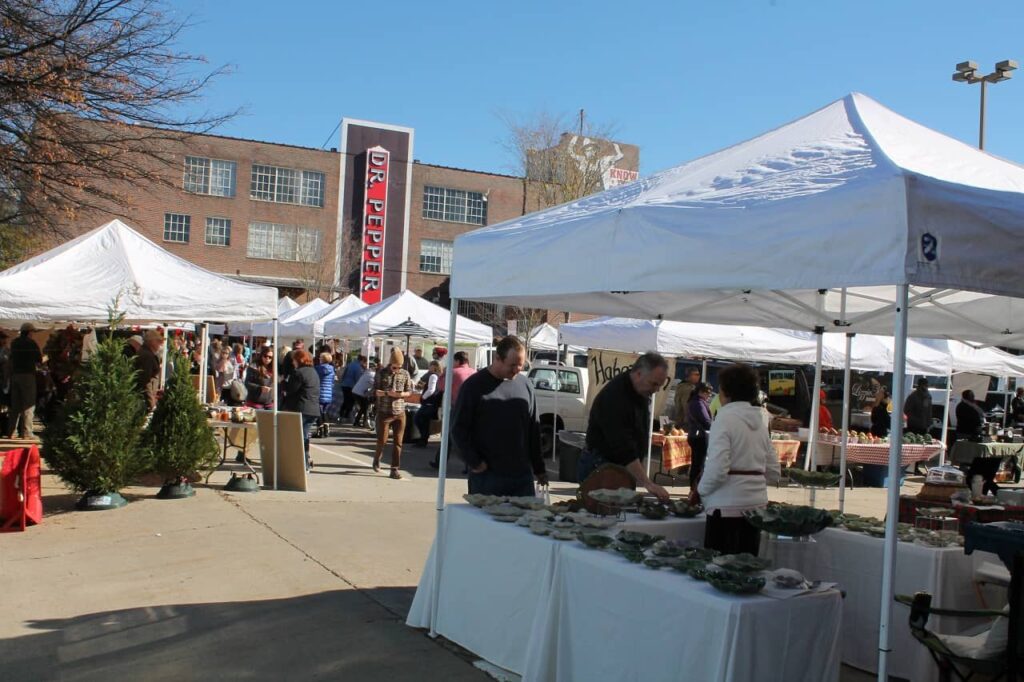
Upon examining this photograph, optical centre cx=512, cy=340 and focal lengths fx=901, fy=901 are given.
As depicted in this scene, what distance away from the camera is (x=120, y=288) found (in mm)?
10383

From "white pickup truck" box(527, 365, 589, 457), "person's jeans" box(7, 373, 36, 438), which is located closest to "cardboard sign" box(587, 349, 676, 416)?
"white pickup truck" box(527, 365, 589, 457)

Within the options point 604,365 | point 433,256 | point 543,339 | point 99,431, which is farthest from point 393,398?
point 433,256

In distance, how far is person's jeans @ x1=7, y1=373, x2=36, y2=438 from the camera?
14344mm

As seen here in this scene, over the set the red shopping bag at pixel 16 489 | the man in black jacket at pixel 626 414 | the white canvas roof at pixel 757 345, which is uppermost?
the white canvas roof at pixel 757 345

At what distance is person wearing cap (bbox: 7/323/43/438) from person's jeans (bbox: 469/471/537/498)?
1091 cm

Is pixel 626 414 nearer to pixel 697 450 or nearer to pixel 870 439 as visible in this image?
pixel 697 450

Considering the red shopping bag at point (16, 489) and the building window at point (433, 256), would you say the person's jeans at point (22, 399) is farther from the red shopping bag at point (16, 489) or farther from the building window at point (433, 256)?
the building window at point (433, 256)

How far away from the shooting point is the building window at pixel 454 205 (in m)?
50.8

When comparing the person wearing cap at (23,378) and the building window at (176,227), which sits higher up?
the building window at (176,227)

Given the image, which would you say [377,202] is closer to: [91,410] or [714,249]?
[91,410]

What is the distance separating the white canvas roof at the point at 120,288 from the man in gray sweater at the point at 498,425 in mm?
5517

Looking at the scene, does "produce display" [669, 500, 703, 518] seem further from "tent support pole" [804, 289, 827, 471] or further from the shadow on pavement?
"tent support pole" [804, 289, 827, 471]

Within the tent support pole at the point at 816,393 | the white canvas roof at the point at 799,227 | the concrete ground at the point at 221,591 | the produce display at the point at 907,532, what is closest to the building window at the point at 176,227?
the concrete ground at the point at 221,591

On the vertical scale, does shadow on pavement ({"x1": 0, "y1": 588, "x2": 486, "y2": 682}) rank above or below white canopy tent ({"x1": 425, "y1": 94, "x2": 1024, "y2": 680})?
below
